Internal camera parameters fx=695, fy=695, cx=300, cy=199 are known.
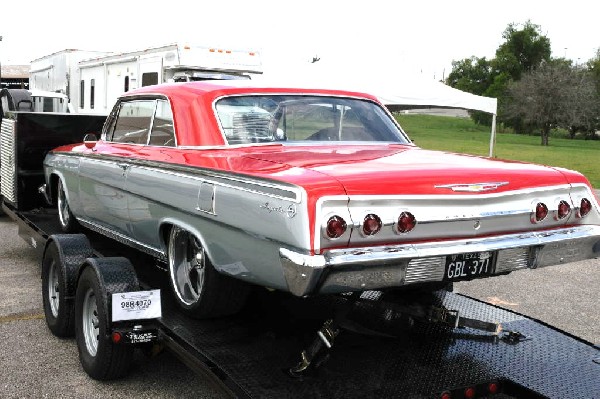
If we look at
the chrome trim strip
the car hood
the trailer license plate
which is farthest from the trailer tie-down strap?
the chrome trim strip

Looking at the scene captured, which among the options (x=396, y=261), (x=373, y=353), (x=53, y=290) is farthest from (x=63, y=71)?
(x=396, y=261)

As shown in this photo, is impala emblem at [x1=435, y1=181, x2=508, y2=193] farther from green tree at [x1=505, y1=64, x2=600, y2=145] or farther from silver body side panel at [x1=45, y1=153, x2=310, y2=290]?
green tree at [x1=505, y1=64, x2=600, y2=145]

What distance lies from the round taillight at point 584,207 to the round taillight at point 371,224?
1.35 meters

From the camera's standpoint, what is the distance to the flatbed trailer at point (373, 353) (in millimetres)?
3264

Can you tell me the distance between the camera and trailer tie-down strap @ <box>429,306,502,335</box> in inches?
157

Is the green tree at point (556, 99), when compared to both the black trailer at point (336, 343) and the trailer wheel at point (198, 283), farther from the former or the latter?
the trailer wheel at point (198, 283)

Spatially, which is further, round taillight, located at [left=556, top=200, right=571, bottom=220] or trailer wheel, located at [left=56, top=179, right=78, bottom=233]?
trailer wheel, located at [left=56, top=179, right=78, bottom=233]

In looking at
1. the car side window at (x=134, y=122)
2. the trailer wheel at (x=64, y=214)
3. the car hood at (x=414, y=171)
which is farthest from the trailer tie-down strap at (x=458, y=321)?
the trailer wheel at (x=64, y=214)

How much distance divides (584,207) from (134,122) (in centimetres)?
329

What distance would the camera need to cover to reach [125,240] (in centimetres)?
509

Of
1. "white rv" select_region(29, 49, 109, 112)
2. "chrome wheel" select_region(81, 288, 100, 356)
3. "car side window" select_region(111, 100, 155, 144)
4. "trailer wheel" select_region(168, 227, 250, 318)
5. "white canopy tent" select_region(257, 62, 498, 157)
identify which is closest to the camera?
"trailer wheel" select_region(168, 227, 250, 318)

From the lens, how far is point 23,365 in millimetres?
4480

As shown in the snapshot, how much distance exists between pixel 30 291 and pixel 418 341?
154 inches

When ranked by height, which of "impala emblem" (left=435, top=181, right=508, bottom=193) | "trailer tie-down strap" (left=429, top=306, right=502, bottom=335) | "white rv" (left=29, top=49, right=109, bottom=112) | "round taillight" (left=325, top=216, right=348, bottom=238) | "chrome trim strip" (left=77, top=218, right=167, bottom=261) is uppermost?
"white rv" (left=29, top=49, right=109, bottom=112)
